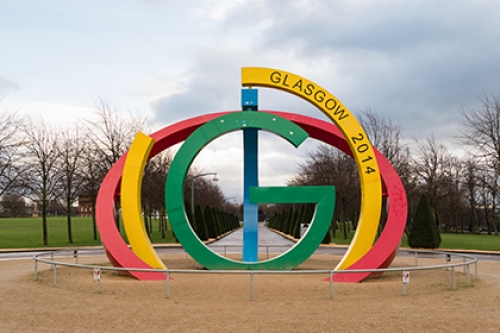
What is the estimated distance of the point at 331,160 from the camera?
45.6m

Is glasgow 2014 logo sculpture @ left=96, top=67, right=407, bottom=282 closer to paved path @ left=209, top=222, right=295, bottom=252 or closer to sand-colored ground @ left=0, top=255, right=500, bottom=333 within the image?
sand-colored ground @ left=0, top=255, right=500, bottom=333

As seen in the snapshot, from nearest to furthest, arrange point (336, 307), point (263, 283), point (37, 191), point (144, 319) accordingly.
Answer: point (144, 319)
point (336, 307)
point (263, 283)
point (37, 191)

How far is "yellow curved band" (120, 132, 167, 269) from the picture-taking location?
51.6 feet

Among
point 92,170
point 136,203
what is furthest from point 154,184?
point 136,203

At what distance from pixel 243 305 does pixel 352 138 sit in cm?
707

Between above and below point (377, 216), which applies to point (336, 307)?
below

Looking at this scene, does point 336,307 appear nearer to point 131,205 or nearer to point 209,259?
point 209,259

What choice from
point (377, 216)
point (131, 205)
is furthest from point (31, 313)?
point (377, 216)

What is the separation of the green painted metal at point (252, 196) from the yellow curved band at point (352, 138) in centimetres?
97

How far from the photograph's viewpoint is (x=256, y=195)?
16.3 m

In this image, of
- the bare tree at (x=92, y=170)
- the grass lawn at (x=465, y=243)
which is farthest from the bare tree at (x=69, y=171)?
the grass lawn at (x=465, y=243)

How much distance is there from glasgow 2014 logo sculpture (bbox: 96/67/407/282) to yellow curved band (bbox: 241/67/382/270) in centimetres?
3

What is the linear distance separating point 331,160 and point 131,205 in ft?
104

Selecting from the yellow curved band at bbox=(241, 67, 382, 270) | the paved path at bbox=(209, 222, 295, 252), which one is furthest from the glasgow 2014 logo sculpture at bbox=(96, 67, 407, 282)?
the paved path at bbox=(209, 222, 295, 252)
